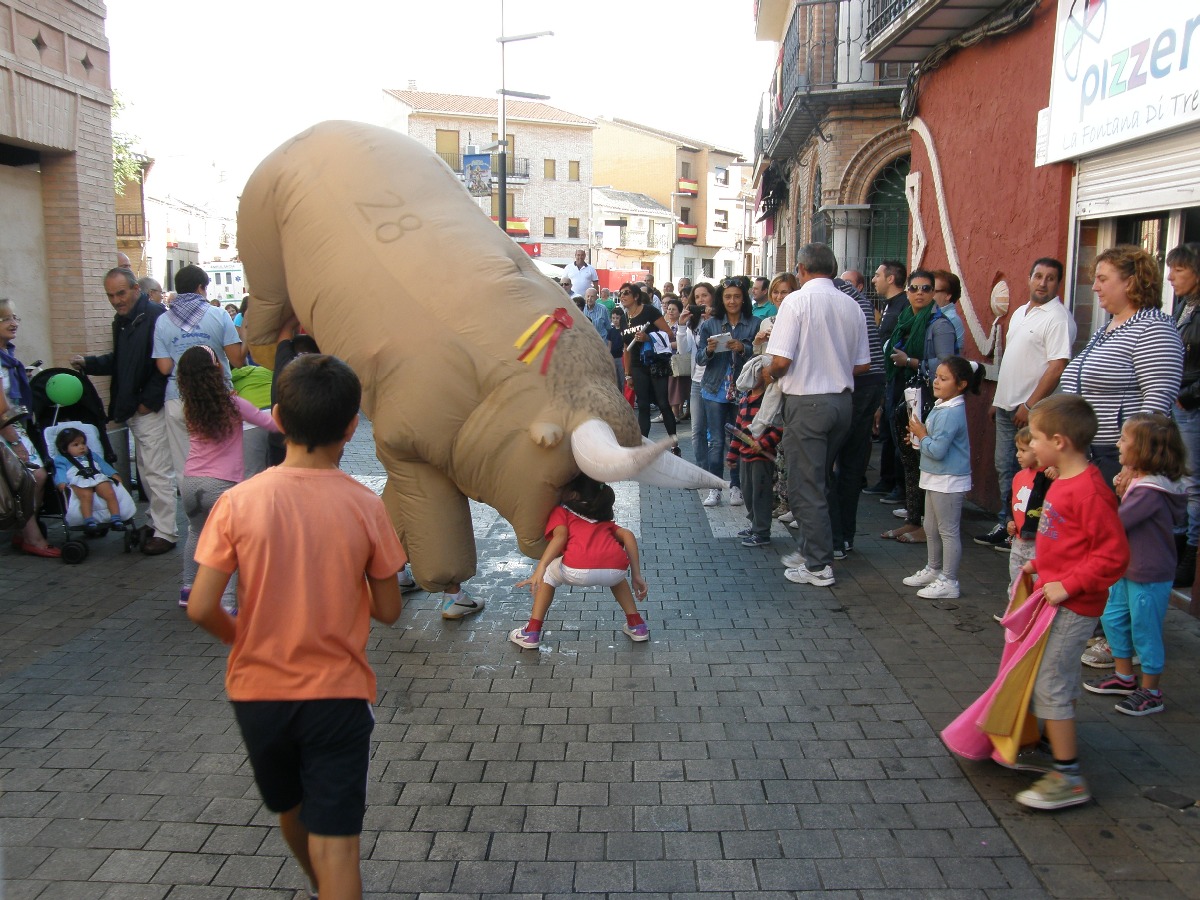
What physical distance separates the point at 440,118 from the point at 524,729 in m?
52.1

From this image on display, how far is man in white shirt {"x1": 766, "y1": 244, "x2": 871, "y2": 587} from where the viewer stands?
234 inches

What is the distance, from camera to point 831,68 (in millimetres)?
15039

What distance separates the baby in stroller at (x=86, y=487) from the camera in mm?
6816

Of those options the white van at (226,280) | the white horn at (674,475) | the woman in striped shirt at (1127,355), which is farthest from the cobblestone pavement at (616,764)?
the white van at (226,280)

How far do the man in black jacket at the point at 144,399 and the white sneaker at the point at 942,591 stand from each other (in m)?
5.29

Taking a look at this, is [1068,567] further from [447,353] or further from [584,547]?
[447,353]

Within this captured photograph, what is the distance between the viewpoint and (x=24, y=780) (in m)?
3.70

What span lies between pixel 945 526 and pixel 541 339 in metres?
2.93

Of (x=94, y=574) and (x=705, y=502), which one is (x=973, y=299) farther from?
(x=94, y=574)

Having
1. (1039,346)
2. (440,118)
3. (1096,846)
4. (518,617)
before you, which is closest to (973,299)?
(1039,346)

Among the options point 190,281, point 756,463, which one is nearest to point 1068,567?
point 756,463

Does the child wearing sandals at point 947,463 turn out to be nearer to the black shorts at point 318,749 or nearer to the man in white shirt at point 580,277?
the black shorts at point 318,749

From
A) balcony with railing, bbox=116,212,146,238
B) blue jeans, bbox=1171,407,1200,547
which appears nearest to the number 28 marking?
blue jeans, bbox=1171,407,1200,547

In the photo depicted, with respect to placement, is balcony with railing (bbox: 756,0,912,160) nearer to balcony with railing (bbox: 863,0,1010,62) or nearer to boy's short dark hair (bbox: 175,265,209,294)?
balcony with railing (bbox: 863,0,1010,62)
